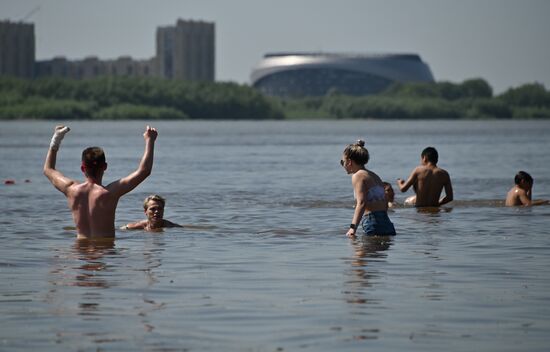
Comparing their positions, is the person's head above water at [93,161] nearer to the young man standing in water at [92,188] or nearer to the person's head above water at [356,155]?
the young man standing in water at [92,188]

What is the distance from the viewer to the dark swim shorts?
17.0 metres

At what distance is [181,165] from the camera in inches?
1984

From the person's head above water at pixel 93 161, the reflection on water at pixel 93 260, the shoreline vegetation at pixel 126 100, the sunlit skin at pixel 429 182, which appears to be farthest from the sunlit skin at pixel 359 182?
the shoreline vegetation at pixel 126 100

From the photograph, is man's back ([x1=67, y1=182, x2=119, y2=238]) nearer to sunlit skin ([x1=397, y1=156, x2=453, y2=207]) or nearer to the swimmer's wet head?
the swimmer's wet head

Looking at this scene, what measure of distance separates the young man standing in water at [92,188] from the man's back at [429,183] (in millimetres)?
8416

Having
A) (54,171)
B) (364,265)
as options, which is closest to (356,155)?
(364,265)

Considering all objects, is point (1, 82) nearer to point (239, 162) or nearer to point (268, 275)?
point (239, 162)

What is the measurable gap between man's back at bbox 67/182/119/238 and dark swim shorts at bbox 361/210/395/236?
3.24m

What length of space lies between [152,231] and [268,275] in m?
5.26

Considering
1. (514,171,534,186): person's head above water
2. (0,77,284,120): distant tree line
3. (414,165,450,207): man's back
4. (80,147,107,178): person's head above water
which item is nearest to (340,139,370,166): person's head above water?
(80,147,107,178): person's head above water

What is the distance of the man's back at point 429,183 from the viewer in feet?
75.0

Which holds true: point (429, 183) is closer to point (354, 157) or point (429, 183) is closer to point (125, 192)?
→ point (354, 157)

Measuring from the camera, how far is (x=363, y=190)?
1644cm

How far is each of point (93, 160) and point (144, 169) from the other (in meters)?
0.70
